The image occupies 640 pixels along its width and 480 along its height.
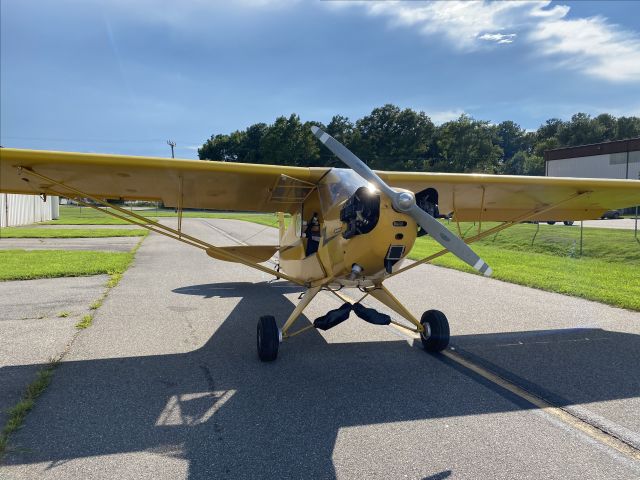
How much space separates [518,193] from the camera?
7.09 meters

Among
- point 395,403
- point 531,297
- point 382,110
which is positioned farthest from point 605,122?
point 395,403

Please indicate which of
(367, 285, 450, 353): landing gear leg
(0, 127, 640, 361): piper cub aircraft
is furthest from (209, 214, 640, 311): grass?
(367, 285, 450, 353): landing gear leg

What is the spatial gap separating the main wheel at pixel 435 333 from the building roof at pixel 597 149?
2362 inches

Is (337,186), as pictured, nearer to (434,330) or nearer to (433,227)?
(433,227)

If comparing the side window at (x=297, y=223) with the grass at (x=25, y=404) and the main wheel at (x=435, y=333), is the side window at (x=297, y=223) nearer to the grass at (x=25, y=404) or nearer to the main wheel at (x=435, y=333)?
the main wheel at (x=435, y=333)

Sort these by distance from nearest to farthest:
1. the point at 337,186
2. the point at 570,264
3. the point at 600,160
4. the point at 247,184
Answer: the point at 337,186, the point at 247,184, the point at 570,264, the point at 600,160

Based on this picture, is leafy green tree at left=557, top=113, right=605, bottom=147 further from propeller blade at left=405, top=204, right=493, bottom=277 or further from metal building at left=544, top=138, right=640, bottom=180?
propeller blade at left=405, top=204, right=493, bottom=277

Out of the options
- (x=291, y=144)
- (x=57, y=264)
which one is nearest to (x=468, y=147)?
(x=291, y=144)

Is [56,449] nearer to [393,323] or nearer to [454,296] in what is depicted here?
[393,323]

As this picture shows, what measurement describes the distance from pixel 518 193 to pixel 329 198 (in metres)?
3.44

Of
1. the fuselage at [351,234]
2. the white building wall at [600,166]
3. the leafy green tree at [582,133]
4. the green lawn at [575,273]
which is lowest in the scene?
the green lawn at [575,273]

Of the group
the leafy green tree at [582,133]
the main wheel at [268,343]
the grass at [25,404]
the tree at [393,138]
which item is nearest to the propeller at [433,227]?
the main wheel at [268,343]

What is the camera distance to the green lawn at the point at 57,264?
445 inches

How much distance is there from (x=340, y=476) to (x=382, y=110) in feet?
288
